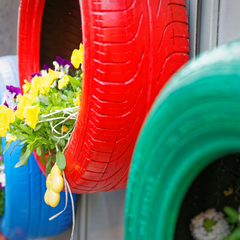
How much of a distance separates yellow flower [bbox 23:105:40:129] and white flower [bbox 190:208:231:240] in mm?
473

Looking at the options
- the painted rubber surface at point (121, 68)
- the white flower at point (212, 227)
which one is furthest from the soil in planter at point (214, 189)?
the painted rubber surface at point (121, 68)

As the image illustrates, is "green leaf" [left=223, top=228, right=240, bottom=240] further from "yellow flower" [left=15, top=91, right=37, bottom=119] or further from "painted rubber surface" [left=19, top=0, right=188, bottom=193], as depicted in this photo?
"yellow flower" [left=15, top=91, right=37, bottom=119]

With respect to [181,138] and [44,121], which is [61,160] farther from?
[181,138]

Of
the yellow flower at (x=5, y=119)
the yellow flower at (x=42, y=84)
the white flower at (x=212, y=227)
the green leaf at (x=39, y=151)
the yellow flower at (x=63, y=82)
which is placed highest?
the yellow flower at (x=63, y=82)

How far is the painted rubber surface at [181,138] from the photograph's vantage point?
0.83 feet

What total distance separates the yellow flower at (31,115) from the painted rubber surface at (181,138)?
0.40 metres

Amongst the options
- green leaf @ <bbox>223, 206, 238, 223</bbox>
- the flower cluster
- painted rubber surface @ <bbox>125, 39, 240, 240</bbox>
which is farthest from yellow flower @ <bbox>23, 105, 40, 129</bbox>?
green leaf @ <bbox>223, 206, 238, 223</bbox>

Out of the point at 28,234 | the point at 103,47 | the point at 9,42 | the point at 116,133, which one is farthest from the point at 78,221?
the point at 9,42

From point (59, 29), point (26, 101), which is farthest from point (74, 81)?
point (59, 29)

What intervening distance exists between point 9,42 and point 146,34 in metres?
1.65

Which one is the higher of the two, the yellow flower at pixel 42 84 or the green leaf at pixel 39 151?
the yellow flower at pixel 42 84

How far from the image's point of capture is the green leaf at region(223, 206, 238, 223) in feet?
1.12

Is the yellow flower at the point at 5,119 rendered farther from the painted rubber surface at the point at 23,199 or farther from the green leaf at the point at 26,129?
the painted rubber surface at the point at 23,199

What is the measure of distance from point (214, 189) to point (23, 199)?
92 centimetres
